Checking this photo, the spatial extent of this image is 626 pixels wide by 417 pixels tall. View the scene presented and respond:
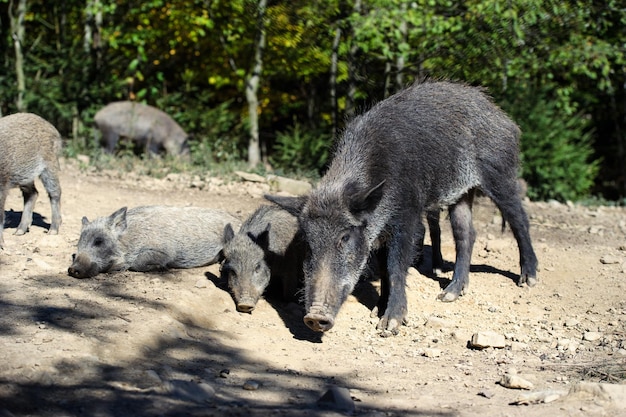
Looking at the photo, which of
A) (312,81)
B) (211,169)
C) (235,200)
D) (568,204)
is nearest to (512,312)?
(235,200)

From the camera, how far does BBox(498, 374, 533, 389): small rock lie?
474 centimetres

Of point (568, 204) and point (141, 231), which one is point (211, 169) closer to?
point (141, 231)

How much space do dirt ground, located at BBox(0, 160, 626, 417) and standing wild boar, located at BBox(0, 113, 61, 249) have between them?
0.28 meters

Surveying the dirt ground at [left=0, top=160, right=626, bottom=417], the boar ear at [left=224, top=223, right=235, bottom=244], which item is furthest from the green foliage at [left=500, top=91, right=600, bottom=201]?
the boar ear at [left=224, top=223, right=235, bottom=244]

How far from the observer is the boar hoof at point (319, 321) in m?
5.22

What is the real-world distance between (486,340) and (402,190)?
1.31 metres

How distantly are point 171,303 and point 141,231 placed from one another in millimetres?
1318

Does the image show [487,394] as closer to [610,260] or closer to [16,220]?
[610,260]

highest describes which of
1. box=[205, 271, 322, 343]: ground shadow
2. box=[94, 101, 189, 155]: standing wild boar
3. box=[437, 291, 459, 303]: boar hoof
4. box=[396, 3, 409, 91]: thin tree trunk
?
box=[396, 3, 409, 91]: thin tree trunk

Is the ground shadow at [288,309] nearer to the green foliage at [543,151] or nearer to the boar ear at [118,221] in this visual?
the boar ear at [118,221]

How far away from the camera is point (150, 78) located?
16.2m

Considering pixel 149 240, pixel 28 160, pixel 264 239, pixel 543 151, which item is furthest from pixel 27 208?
pixel 543 151

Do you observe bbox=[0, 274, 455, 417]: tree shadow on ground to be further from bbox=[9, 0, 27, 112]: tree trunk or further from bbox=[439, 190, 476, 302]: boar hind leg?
bbox=[9, 0, 27, 112]: tree trunk

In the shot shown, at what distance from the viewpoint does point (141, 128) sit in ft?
45.4
